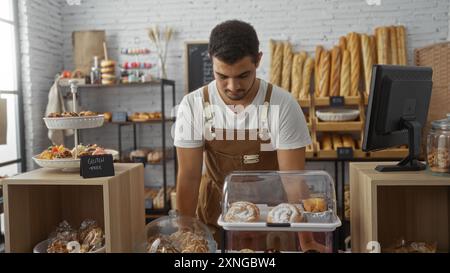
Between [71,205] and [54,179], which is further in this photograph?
[71,205]

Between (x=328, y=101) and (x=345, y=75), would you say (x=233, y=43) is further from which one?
(x=345, y=75)

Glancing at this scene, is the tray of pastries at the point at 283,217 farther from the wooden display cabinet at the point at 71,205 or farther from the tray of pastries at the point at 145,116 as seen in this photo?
the tray of pastries at the point at 145,116


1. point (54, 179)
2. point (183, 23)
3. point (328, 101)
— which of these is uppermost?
point (183, 23)

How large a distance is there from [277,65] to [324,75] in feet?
1.67

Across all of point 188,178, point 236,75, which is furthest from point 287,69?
point 236,75

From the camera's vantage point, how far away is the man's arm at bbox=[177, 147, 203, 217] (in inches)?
81.2

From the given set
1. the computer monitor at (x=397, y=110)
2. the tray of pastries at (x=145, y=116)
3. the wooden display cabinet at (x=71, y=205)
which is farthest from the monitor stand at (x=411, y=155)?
the tray of pastries at (x=145, y=116)

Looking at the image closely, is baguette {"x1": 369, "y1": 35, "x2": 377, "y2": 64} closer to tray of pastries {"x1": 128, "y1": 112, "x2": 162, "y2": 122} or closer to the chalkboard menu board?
the chalkboard menu board

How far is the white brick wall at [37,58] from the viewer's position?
470cm

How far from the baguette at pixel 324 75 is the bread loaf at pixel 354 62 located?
0.23 metres

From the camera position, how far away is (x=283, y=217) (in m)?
1.36

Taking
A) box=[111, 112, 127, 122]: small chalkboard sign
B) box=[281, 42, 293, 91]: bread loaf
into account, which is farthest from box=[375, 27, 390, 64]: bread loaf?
box=[111, 112, 127, 122]: small chalkboard sign

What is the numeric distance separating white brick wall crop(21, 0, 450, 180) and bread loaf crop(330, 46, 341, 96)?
325 millimetres
